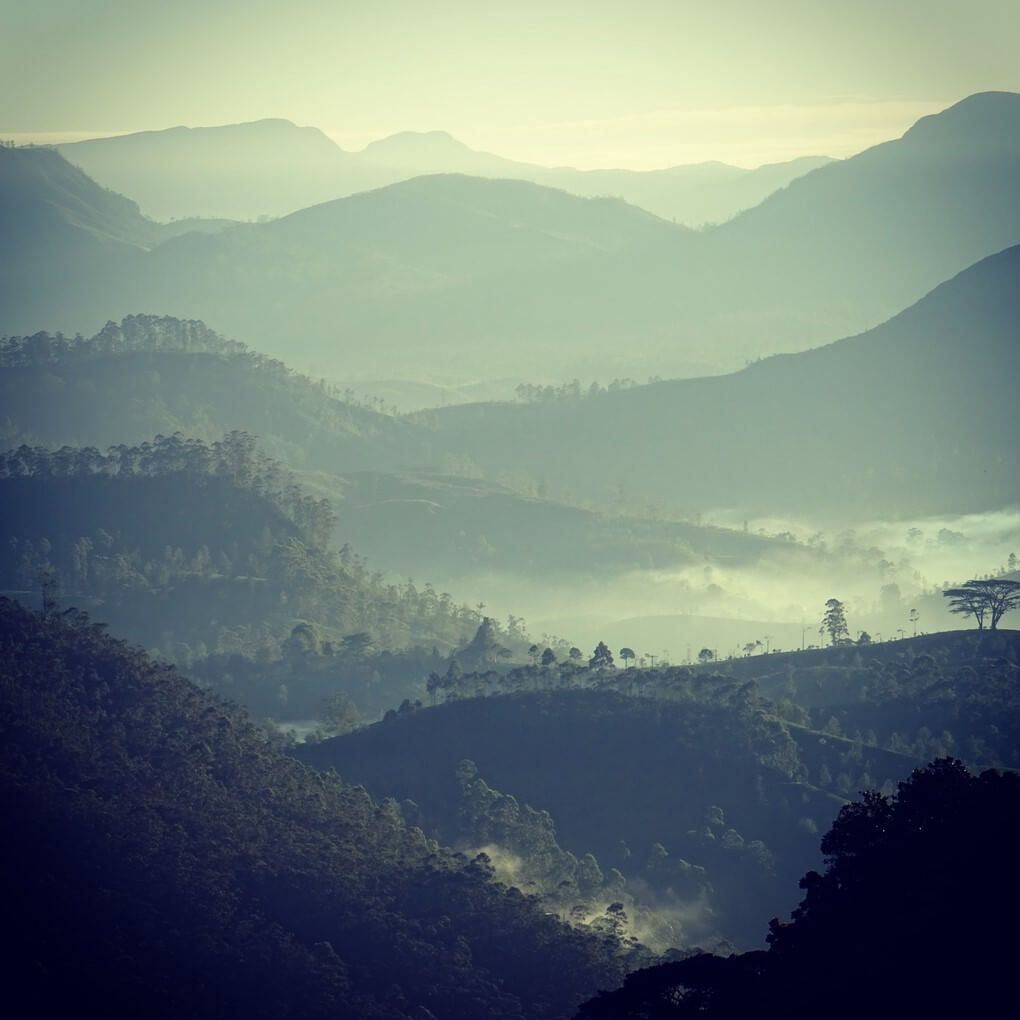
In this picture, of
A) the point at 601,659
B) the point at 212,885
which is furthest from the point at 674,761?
the point at 212,885

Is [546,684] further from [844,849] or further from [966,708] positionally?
[844,849]

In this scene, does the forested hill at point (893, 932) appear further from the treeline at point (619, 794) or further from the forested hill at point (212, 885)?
the treeline at point (619, 794)

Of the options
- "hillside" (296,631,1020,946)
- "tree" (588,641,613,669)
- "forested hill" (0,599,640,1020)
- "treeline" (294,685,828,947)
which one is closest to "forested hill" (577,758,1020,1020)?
"forested hill" (0,599,640,1020)

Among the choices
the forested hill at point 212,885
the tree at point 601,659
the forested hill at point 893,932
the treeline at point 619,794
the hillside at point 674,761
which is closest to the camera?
the forested hill at point 893,932

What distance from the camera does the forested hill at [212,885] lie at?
4139 inches

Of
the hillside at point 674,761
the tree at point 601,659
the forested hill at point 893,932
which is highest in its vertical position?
the tree at point 601,659

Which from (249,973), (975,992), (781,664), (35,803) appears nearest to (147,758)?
(35,803)

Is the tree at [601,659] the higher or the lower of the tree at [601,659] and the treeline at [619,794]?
the higher

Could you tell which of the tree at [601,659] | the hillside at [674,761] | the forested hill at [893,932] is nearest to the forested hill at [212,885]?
→ the hillside at [674,761]

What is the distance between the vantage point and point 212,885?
115062mm

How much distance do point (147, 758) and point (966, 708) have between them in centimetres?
7235

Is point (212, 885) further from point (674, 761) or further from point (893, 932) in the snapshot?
point (674, 761)

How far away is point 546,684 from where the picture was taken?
176 m

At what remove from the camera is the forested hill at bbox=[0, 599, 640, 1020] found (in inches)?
4139
